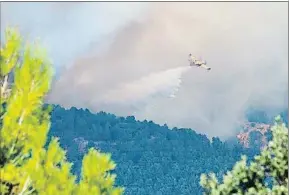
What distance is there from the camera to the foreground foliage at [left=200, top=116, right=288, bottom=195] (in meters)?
17.1

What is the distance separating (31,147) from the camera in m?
17.7

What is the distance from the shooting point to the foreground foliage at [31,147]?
56.8 feet

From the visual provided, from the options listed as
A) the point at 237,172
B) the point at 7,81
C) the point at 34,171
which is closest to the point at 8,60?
the point at 7,81

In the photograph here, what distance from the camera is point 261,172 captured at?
17359 millimetres

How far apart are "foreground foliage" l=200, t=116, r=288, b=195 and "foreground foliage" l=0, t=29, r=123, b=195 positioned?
3119 mm

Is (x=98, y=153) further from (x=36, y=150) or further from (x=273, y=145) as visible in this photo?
(x=273, y=145)

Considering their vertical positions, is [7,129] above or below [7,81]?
below

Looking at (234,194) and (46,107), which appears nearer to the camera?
(234,194)

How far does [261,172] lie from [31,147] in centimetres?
616

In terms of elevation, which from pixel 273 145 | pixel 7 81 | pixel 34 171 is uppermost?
A: pixel 7 81

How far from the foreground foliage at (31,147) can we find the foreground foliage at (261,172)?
3.12 m

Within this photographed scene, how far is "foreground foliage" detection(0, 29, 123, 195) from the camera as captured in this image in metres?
17.3

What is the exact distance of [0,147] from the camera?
17.4m

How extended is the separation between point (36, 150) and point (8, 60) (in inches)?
105
